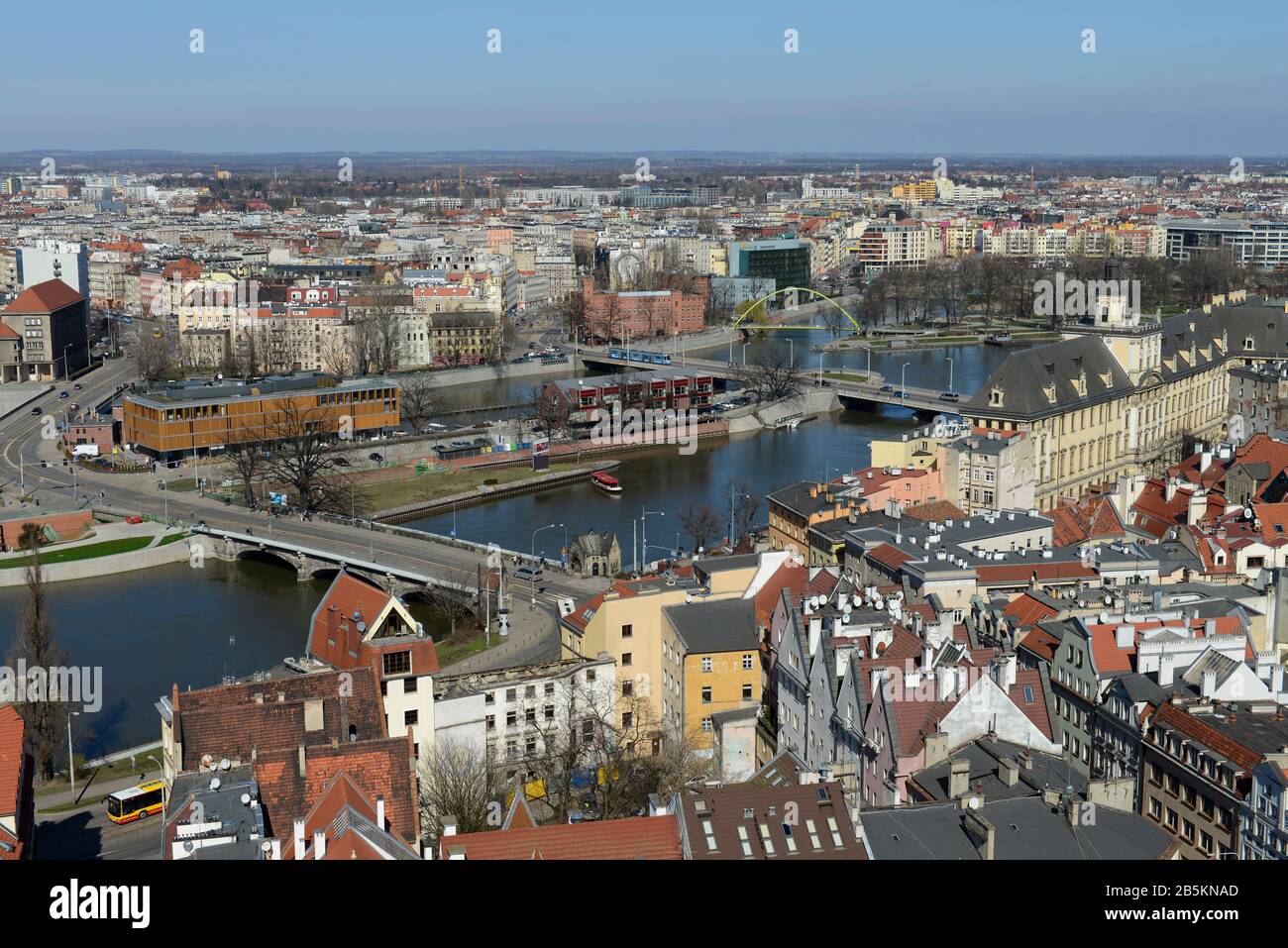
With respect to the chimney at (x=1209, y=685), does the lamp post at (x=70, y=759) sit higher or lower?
lower

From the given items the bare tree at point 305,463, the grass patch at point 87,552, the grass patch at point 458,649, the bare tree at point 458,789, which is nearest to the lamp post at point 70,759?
the bare tree at point 458,789

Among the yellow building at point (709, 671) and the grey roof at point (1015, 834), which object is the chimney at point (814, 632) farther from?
the grey roof at point (1015, 834)

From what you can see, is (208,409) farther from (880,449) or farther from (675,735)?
(675,735)

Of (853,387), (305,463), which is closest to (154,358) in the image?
(305,463)

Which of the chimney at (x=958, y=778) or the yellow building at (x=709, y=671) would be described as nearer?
the chimney at (x=958, y=778)

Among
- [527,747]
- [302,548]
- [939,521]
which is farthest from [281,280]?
[527,747]

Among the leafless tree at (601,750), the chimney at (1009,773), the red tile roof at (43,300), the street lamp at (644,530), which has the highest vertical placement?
the red tile roof at (43,300)
